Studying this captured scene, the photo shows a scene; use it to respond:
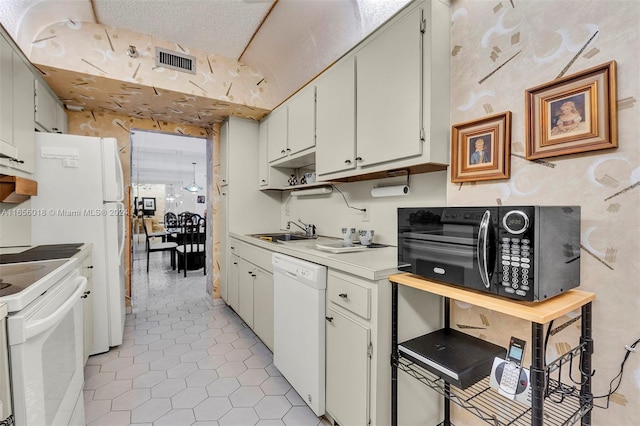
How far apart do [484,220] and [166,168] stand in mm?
9806

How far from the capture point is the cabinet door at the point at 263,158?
326 centimetres

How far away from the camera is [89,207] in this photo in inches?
91.7

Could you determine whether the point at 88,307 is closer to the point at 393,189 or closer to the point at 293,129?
the point at 293,129

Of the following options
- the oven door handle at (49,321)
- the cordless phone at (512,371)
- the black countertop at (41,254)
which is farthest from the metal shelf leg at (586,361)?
the black countertop at (41,254)

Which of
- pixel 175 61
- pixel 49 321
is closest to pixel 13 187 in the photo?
pixel 49 321

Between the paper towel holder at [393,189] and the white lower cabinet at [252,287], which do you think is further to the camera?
the white lower cabinet at [252,287]

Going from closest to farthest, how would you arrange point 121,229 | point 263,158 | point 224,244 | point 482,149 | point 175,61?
point 482,149
point 175,61
point 121,229
point 263,158
point 224,244

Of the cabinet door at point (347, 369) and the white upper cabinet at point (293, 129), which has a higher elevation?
the white upper cabinet at point (293, 129)

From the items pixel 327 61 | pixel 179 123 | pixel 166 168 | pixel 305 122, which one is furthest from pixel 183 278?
pixel 166 168

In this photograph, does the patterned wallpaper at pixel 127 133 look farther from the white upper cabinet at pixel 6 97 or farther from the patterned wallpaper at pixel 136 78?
the white upper cabinet at pixel 6 97

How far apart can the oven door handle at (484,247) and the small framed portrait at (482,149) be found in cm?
46

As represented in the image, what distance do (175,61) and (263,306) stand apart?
2265mm

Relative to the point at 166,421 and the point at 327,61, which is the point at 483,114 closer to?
the point at 327,61

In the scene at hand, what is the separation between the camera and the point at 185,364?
2.26 metres
